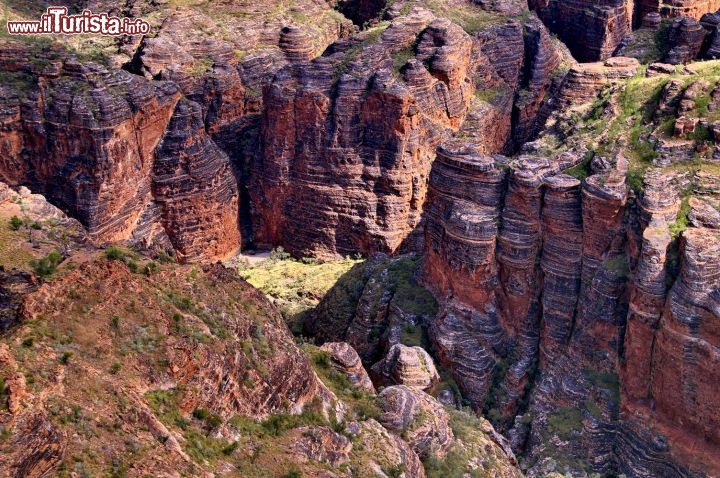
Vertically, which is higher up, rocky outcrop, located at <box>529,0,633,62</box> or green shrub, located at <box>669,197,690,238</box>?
rocky outcrop, located at <box>529,0,633,62</box>

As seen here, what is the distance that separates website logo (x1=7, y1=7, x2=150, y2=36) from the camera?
58.0m

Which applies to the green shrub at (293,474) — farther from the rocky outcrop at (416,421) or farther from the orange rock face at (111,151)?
the orange rock face at (111,151)

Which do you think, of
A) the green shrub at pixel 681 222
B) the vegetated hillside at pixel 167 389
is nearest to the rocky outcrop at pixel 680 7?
the green shrub at pixel 681 222

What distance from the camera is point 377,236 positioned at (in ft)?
177

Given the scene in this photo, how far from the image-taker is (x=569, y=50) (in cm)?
7144

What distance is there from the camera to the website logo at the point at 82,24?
190 feet

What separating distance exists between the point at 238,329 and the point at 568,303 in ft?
52.1

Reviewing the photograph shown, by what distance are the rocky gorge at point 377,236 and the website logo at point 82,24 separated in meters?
1.68

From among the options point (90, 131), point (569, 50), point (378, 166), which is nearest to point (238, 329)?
point (90, 131)

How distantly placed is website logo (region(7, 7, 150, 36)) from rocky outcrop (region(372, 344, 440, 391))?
30032 mm

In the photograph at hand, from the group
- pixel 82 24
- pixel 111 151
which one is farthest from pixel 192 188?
pixel 82 24

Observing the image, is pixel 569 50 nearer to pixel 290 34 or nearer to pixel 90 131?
pixel 290 34

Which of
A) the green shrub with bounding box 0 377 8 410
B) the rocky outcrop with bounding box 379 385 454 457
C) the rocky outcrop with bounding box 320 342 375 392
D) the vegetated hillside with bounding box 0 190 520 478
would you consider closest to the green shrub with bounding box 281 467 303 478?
the vegetated hillside with bounding box 0 190 520 478

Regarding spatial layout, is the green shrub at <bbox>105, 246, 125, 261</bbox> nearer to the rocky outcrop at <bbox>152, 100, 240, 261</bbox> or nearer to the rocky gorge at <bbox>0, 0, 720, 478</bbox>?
the rocky gorge at <bbox>0, 0, 720, 478</bbox>
